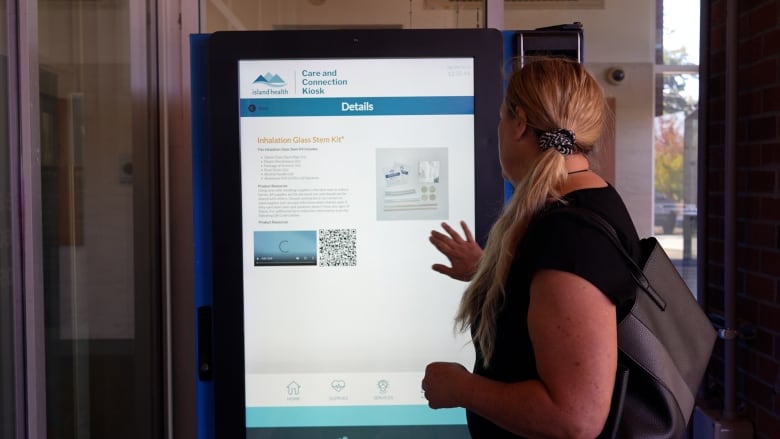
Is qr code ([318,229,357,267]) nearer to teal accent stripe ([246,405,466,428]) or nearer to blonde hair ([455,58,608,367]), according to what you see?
teal accent stripe ([246,405,466,428])

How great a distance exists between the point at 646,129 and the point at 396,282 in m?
5.12

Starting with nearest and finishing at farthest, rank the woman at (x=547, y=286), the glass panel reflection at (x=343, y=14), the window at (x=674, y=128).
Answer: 1. the woman at (x=547, y=286)
2. the glass panel reflection at (x=343, y=14)
3. the window at (x=674, y=128)

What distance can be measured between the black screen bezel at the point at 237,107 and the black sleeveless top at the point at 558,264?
0.63 m

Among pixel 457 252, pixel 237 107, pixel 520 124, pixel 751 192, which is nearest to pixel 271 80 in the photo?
pixel 237 107

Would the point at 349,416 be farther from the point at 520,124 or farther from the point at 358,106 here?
the point at 520,124

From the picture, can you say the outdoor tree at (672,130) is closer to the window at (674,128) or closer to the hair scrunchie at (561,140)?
the window at (674,128)

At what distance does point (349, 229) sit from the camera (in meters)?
1.74

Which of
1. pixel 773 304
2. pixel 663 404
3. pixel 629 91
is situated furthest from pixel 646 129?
pixel 663 404

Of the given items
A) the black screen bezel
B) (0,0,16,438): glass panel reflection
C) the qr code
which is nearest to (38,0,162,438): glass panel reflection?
(0,0,16,438): glass panel reflection

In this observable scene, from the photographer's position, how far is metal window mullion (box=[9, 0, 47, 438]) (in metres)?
1.45

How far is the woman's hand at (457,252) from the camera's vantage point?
1.63m

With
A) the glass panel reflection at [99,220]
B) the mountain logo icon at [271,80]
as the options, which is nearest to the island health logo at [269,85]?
the mountain logo icon at [271,80]

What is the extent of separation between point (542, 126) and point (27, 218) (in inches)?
47.0

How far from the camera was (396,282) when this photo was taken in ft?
5.73
